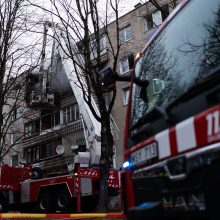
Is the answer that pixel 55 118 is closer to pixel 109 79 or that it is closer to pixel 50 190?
pixel 50 190

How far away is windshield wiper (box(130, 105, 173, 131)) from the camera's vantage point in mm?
2952

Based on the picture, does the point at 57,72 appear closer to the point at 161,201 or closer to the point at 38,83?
the point at 38,83

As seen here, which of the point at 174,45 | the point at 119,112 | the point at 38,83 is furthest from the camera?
the point at 119,112

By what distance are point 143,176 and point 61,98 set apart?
25704 mm

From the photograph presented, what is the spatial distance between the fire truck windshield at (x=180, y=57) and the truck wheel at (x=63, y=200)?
12172mm

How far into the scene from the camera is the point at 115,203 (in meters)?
16.3

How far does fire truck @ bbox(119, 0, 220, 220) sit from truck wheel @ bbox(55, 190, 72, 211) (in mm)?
12105

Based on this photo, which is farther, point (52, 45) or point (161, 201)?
point (52, 45)

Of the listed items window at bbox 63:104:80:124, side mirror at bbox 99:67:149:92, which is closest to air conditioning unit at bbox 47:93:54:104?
window at bbox 63:104:80:124

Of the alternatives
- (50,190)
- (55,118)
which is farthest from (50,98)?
(50,190)

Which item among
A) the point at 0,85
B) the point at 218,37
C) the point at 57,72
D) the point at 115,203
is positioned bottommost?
the point at 115,203

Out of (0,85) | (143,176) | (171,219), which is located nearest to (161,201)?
(171,219)

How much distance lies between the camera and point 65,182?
15.7 meters

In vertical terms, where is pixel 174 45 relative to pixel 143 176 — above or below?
above
